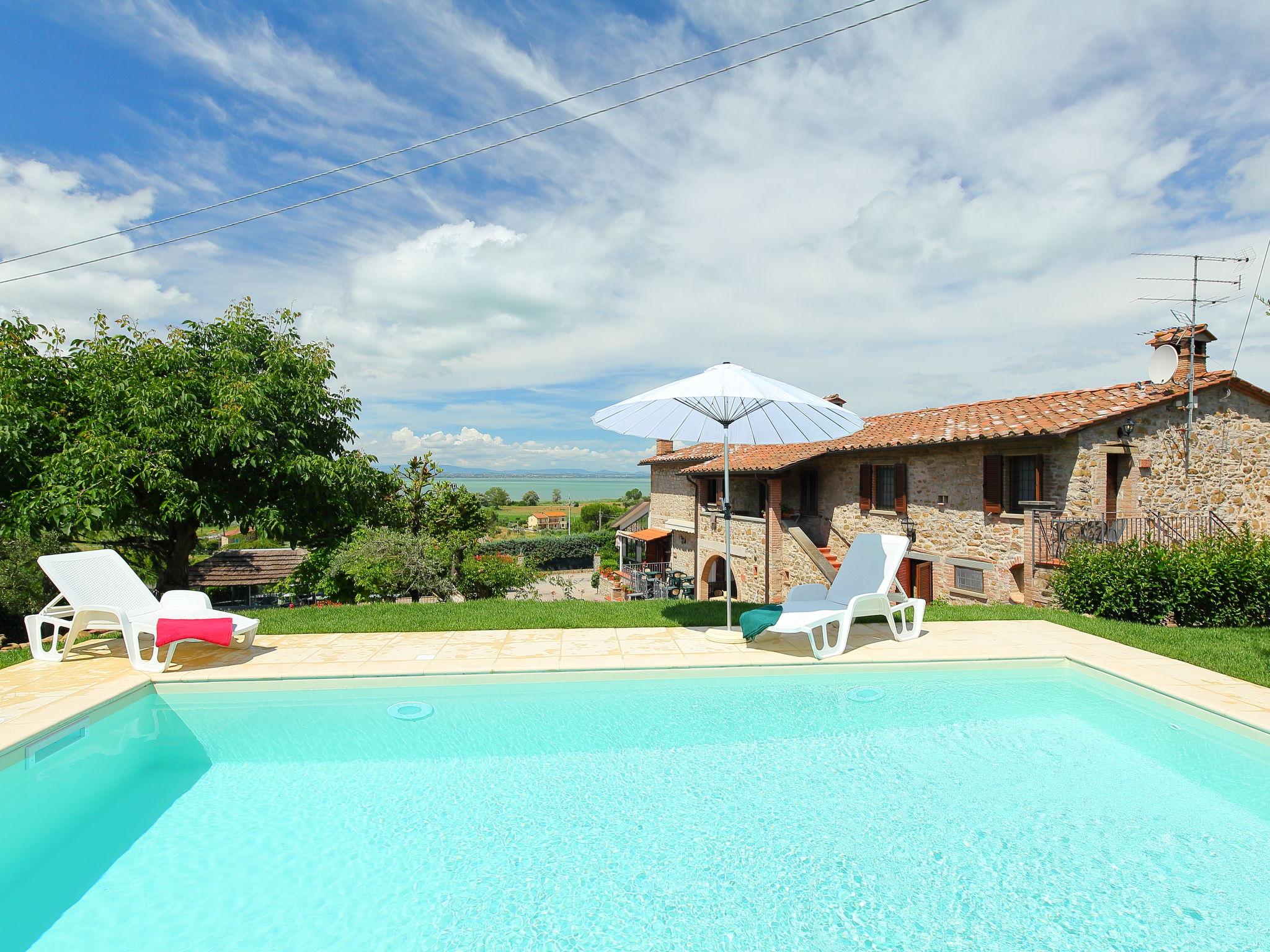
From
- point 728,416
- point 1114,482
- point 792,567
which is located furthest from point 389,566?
point 1114,482

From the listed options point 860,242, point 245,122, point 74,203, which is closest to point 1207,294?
point 860,242

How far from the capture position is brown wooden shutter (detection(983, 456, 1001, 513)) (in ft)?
51.0

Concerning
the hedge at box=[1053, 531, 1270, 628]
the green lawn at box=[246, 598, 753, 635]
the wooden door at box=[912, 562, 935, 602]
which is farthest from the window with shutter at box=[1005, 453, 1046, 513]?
the green lawn at box=[246, 598, 753, 635]

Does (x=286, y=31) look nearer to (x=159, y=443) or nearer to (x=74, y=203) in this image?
(x=74, y=203)

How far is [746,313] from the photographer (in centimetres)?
2038

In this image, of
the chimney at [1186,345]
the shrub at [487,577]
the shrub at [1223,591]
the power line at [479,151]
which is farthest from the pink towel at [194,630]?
the chimney at [1186,345]

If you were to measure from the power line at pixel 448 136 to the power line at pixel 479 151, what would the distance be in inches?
8.3

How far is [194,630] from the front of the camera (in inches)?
272

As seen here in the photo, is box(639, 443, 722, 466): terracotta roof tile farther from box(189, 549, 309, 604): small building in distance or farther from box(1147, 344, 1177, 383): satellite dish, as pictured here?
box(189, 549, 309, 604): small building in distance

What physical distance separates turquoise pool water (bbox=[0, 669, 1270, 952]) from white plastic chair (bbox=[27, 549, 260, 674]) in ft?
3.44

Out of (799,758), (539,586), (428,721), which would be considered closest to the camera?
(799,758)

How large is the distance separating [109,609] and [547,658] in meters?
4.78

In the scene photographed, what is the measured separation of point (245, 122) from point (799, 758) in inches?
606

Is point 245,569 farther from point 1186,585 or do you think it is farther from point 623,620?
point 1186,585
